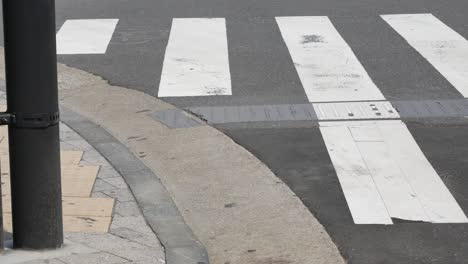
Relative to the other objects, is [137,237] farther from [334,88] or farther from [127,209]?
[334,88]

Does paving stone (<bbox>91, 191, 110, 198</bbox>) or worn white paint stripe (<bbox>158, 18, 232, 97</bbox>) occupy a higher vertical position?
paving stone (<bbox>91, 191, 110, 198</bbox>)

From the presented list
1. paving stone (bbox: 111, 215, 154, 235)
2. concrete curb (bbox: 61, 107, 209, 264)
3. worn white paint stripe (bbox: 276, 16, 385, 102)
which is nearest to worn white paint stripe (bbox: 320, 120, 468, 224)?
worn white paint stripe (bbox: 276, 16, 385, 102)

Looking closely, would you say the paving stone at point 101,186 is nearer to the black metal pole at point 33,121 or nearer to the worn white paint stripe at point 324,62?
the black metal pole at point 33,121

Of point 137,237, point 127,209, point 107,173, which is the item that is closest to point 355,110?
point 107,173

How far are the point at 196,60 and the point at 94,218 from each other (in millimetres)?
4808

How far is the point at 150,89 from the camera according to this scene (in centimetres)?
1030

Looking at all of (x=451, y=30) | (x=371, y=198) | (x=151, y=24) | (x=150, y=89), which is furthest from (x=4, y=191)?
(x=451, y=30)

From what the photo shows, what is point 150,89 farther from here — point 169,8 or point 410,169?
point 169,8

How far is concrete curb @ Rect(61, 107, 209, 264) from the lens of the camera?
6.35 meters

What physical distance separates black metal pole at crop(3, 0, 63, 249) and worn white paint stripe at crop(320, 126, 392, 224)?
1.98 m

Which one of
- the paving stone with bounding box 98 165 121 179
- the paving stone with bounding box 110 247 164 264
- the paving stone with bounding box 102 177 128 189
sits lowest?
the paving stone with bounding box 98 165 121 179

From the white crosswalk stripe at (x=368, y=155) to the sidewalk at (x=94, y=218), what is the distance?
4.66 feet

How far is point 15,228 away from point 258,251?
139cm

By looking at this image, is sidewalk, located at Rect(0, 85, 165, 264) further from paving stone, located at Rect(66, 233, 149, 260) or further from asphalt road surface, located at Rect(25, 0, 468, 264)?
asphalt road surface, located at Rect(25, 0, 468, 264)
